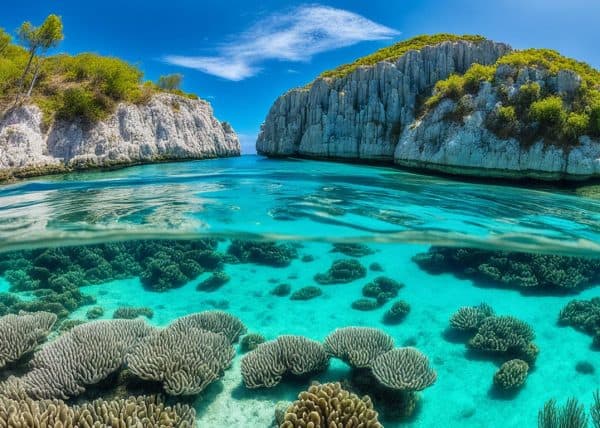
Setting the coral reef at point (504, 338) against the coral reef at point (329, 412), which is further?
the coral reef at point (504, 338)

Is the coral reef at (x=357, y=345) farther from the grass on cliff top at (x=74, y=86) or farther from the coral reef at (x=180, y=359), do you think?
the grass on cliff top at (x=74, y=86)

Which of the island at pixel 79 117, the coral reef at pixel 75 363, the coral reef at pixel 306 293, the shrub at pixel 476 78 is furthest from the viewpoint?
the shrub at pixel 476 78

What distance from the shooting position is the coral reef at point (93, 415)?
13.8 feet

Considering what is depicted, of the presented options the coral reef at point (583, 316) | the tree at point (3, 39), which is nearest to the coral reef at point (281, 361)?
the coral reef at point (583, 316)

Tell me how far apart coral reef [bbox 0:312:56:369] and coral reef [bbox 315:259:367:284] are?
8348 millimetres

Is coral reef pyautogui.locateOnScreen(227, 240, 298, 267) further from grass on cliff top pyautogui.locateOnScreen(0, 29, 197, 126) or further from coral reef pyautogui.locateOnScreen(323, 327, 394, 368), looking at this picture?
grass on cliff top pyautogui.locateOnScreen(0, 29, 197, 126)

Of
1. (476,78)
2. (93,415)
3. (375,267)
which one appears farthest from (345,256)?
(476,78)

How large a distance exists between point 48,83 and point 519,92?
3723cm

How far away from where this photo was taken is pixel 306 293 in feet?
37.9

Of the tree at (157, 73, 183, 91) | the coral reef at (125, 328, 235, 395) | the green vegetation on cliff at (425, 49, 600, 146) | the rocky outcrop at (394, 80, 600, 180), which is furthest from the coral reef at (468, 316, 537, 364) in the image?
the tree at (157, 73, 183, 91)

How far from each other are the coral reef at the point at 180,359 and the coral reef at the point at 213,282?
603cm

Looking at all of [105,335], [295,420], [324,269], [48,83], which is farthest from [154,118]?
[295,420]

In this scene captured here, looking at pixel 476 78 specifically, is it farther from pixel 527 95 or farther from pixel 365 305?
pixel 365 305

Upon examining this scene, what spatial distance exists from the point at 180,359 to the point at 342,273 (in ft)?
25.8
